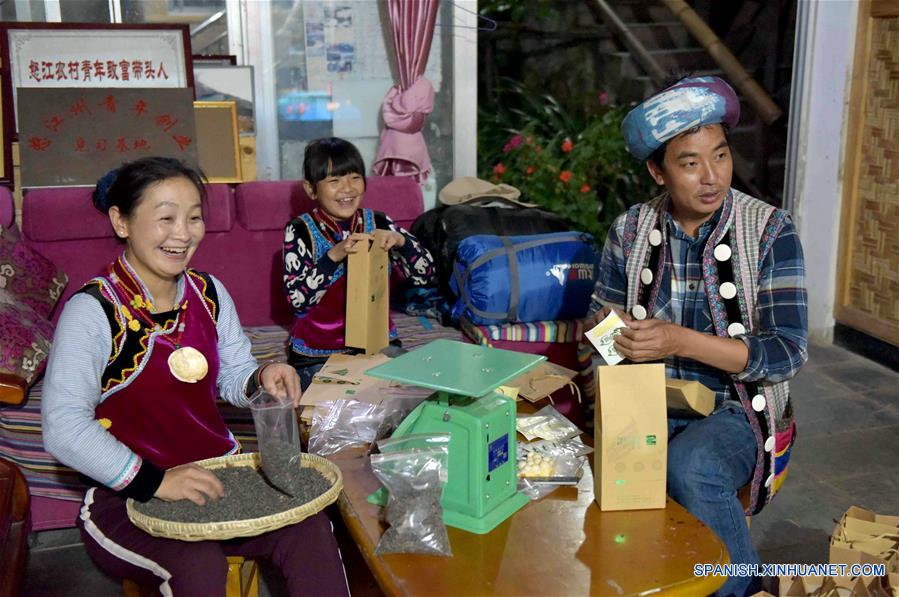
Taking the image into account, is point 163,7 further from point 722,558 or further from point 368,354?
point 722,558

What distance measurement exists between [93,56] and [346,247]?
1.73 metres

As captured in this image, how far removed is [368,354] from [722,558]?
1430mm

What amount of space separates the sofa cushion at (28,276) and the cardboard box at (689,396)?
2120 mm

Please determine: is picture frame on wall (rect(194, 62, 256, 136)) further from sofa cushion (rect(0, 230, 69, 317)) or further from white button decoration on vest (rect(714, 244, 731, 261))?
white button decoration on vest (rect(714, 244, 731, 261))

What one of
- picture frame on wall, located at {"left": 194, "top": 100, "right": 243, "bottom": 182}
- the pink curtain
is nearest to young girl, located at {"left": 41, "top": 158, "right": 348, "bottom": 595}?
picture frame on wall, located at {"left": 194, "top": 100, "right": 243, "bottom": 182}

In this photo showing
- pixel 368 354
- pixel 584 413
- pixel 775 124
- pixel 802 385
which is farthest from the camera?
pixel 775 124

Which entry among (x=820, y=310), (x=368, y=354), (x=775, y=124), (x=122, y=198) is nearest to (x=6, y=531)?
(x=122, y=198)

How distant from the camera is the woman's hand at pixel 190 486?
5.51 ft

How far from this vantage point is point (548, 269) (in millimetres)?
3189

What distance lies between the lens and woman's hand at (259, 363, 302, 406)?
2.02 metres

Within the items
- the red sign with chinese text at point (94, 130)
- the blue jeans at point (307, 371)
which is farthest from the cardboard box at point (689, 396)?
the red sign with chinese text at point (94, 130)

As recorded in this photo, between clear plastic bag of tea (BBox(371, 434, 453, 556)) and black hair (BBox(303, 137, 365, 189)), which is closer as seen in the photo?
clear plastic bag of tea (BBox(371, 434, 453, 556))

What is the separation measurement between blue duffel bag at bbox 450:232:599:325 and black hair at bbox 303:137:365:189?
1.81ft

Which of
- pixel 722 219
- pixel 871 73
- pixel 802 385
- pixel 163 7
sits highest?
pixel 163 7
